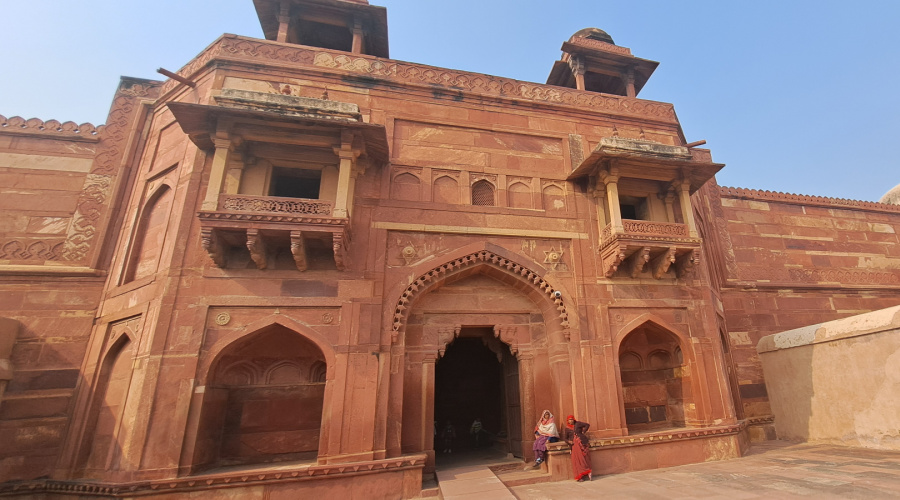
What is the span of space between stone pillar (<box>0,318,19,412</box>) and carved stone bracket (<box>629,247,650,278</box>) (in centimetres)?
1110

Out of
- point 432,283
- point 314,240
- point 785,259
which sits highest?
point 785,259

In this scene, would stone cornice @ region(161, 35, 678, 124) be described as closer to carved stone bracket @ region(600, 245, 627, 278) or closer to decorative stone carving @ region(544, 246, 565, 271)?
decorative stone carving @ region(544, 246, 565, 271)

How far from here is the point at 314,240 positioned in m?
7.11

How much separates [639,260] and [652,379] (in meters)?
2.72

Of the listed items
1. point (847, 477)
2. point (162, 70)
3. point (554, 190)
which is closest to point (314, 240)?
point (162, 70)

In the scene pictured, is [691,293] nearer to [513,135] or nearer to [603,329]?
[603,329]

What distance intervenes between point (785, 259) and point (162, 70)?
16.4 m

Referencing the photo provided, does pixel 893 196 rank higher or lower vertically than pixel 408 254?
higher

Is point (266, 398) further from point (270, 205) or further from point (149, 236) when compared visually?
point (149, 236)

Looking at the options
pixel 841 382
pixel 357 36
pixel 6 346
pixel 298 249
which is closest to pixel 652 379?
pixel 841 382

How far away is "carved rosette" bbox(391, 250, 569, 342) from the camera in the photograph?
7391 millimetres

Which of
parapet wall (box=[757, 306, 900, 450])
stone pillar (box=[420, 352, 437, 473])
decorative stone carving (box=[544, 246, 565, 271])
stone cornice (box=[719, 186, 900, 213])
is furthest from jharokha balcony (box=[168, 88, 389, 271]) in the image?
stone cornice (box=[719, 186, 900, 213])

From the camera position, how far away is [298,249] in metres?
6.75

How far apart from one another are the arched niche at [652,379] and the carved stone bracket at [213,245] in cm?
744
